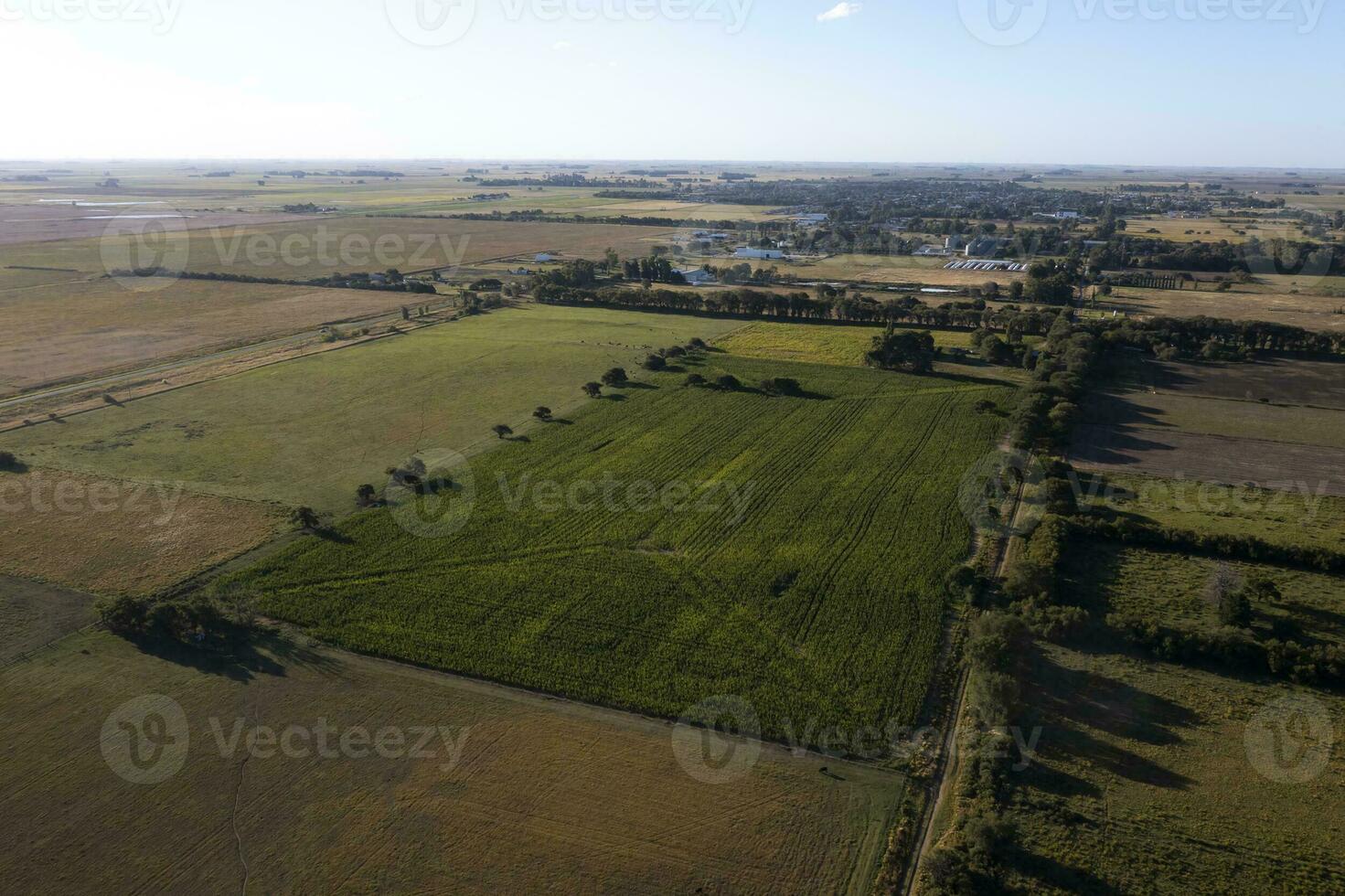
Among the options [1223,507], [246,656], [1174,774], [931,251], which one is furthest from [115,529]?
[931,251]

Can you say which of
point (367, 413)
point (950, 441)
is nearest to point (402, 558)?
point (367, 413)

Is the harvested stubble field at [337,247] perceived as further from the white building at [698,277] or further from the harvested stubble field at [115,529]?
the harvested stubble field at [115,529]

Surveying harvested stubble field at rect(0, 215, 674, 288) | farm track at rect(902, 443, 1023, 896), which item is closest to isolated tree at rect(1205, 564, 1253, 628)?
farm track at rect(902, 443, 1023, 896)

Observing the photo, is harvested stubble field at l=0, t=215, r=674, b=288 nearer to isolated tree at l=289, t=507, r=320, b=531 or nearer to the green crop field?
isolated tree at l=289, t=507, r=320, b=531

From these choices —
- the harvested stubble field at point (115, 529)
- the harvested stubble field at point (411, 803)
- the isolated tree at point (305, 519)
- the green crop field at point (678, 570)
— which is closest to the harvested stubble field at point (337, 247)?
the harvested stubble field at point (115, 529)

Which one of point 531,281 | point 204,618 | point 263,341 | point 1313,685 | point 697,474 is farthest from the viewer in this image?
point 531,281

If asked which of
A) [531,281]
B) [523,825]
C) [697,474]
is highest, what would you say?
[531,281]

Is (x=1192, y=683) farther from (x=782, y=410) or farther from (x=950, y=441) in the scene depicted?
(x=782, y=410)
